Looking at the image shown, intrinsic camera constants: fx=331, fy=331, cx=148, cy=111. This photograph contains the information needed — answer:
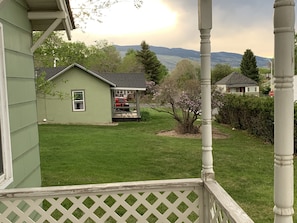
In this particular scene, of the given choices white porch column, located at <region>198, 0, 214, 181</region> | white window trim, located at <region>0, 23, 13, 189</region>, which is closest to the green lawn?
white porch column, located at <region>198, 0, 214, 181</region>

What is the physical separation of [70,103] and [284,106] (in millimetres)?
18283

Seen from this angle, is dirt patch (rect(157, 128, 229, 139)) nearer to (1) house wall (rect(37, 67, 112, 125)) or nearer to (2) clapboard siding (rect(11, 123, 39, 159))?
(1) house wall (rect(37, 67, 112, 125))

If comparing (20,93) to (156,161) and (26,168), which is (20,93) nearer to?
(26,168)

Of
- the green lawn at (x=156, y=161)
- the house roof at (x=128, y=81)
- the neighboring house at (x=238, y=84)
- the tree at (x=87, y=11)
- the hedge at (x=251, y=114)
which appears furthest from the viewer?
the neighboring house at (x=238, y=84)

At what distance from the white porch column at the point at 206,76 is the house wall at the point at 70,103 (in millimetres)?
16668

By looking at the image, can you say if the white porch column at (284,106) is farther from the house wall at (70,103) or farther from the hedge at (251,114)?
the house wall at (70,103)

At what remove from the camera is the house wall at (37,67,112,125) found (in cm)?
1908

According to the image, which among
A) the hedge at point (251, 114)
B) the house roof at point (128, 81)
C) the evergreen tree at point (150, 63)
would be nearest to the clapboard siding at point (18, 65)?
the hedge at point (251, 114)

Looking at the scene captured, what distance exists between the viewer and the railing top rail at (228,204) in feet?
6.52

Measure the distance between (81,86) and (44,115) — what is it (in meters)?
2.71

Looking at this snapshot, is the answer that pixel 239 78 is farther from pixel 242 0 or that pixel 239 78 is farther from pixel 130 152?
pixel 242 0

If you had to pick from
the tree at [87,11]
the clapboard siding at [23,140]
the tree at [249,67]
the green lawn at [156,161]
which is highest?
the tree at [249,67]

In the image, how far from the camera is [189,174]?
7.90 metres

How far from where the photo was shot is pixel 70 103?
19016 mm
